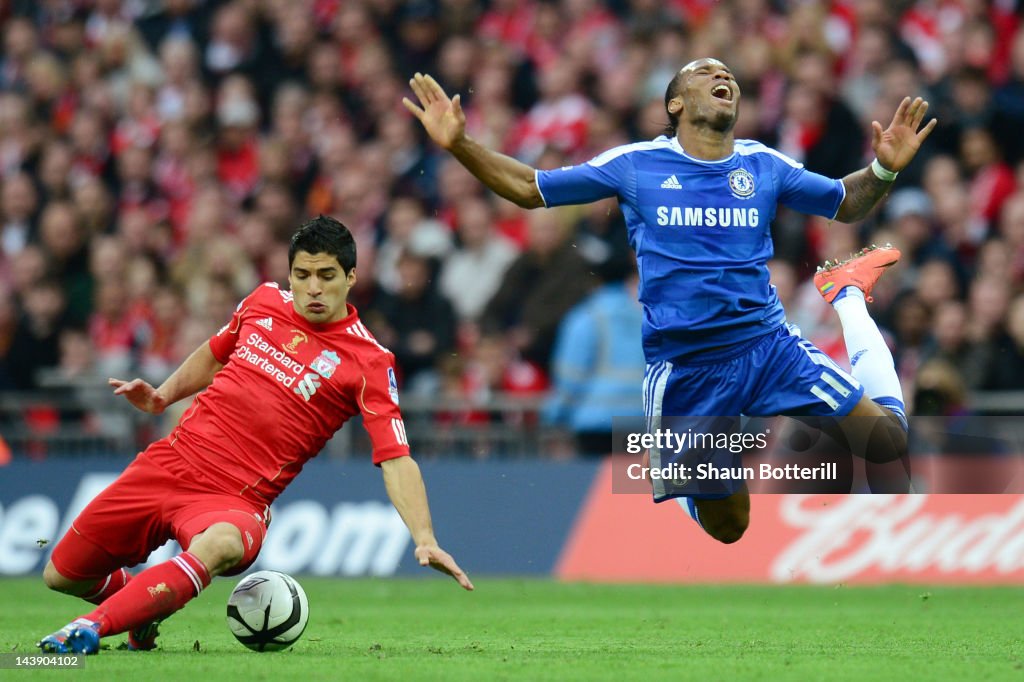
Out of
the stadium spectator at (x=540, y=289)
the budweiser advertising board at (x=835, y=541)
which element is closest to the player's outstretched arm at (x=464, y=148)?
the stadium spectator at (x=540, y=289)

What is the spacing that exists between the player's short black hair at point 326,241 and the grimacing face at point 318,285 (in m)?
0.02

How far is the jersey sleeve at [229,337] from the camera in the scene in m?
8.48

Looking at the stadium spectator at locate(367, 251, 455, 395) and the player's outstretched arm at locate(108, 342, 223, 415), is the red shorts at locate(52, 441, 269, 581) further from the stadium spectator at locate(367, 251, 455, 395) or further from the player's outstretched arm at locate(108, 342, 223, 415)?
Answer: the stadium spectator at locate(367, 251, 455, 395)

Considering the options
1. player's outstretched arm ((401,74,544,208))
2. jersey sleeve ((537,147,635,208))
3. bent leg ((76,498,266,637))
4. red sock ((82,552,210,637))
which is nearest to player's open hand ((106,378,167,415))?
bent leg ((76,498,266,637))

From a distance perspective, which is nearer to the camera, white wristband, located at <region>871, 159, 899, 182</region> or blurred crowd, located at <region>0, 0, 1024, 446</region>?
white wristband, located at <region>871, 159, 899, 182</region>

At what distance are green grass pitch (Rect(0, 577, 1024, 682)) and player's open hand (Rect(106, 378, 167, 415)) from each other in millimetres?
1176

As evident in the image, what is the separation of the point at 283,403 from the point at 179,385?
0.73 meters

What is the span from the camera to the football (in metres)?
8.02

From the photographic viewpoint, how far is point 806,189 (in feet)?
29.5

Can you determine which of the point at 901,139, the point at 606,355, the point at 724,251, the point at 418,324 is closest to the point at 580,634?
the point at 724,251

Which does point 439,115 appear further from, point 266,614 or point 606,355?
point 606,355

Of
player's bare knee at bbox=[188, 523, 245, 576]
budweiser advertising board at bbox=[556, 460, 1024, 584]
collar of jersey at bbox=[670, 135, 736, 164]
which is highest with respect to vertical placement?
collar of jersey at bbox=[670, 135, 736, 164]

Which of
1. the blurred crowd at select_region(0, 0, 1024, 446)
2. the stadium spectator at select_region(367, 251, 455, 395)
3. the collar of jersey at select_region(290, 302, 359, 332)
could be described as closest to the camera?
the collar of jersey at select_region(290, 302, 359, 332)

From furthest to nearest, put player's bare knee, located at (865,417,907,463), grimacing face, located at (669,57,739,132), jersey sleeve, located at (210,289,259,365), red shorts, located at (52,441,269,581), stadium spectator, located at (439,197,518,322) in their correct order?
stadium spectator, located at (439,197,518,322) → player's bare knee, located at (865,417,907,463) → grimacing face, located at (669,57,739,132) → jersey sleeve, located at (210,289,259,365) → red shorts, located at (52,441,269,581)
